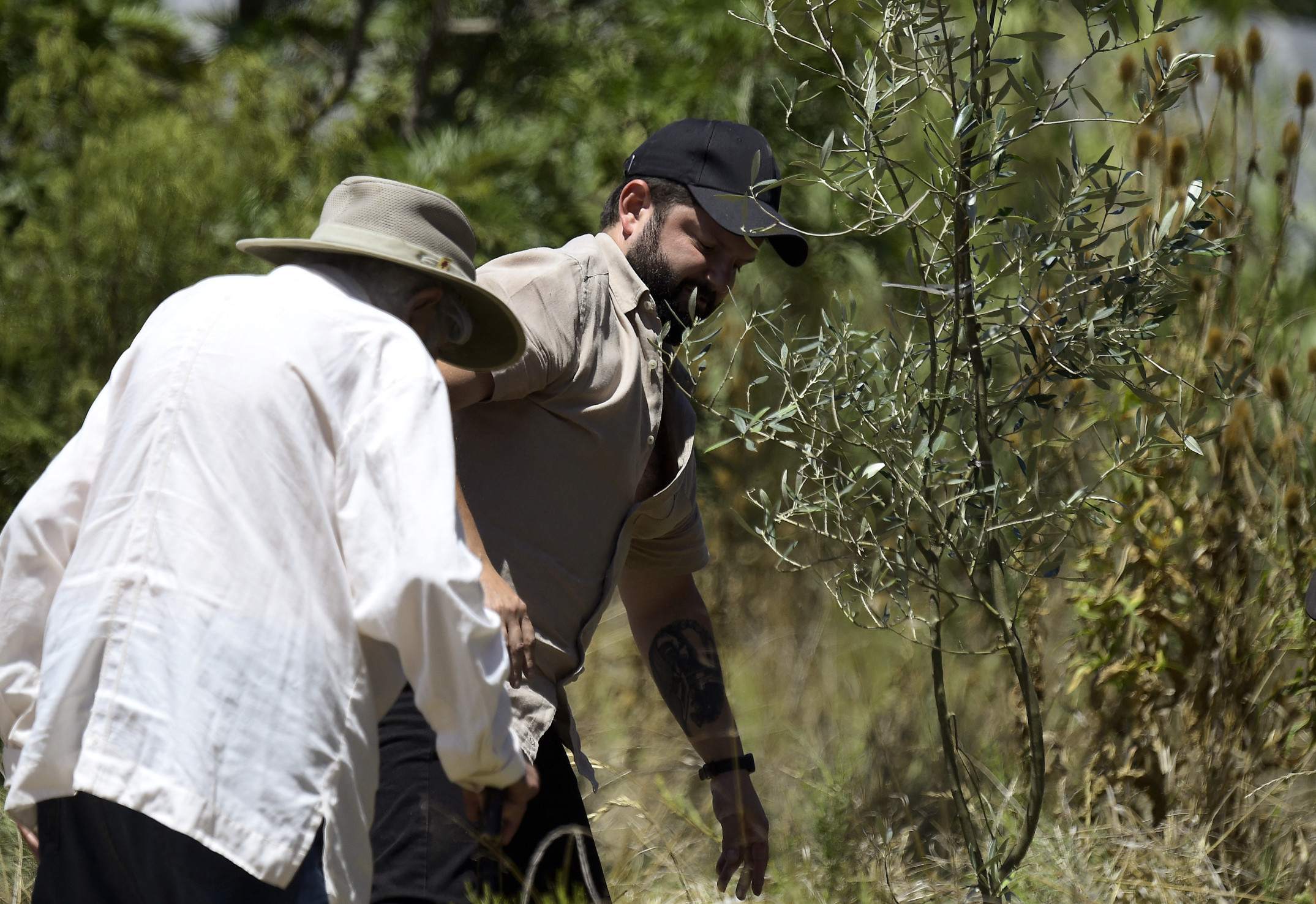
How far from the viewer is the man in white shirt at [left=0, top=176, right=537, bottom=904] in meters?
1.58

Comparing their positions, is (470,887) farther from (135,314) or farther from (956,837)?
(135,314)

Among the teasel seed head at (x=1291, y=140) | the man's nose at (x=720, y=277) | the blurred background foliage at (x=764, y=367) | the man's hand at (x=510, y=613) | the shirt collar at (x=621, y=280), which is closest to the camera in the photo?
the man's hand at (x=510, y=613)

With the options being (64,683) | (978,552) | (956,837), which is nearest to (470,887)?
(64,683)

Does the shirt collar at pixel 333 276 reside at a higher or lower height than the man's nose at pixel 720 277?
higher

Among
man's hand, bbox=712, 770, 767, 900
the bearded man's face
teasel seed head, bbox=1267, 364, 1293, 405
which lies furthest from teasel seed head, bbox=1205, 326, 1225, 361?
man's hand, bbox=712, 770, 767, 900

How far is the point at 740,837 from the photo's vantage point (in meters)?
2.79

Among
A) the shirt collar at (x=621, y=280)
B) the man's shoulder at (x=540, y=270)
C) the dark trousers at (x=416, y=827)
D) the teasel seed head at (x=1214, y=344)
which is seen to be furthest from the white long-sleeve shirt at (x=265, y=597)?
the teasel seed head at (x=1214, y=344)

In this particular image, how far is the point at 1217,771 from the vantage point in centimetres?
354

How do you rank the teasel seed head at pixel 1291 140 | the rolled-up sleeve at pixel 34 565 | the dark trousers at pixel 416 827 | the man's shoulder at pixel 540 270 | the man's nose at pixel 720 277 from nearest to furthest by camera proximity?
1. the rolled-up sleeve at pixel 34 565
2. the dark trousers at pixel 416 827
3. the man's shoulder at pixel 540 270
4. the man's nose at pixel 720 277
5. the teasel seed head at pixel 1291 140

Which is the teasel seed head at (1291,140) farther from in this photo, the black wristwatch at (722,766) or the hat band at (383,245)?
the hat band at (383,245)

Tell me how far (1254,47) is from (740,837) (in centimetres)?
225

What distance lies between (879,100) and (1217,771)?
2.10 meters

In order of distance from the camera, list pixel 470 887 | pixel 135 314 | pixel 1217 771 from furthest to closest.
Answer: pixel 135 314
pixel 1217 771
pixel 470 887

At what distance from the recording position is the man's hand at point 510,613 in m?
1.98
